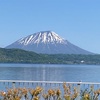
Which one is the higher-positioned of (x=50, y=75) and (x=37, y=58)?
(x=37, y=58)

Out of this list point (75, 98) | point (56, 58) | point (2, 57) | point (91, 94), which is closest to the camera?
point (75, 98)

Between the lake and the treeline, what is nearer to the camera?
the lake

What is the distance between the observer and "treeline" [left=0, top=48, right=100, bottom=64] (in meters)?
162

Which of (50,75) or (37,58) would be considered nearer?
(50,75)

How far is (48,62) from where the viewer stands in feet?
558

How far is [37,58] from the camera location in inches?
6698

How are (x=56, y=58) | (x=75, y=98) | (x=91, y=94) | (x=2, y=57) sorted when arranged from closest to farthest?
(x=75, y=98) < (x=91, y=94) < (x=2, y=57) < (x=56, y=58)

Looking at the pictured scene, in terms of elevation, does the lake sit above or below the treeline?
below

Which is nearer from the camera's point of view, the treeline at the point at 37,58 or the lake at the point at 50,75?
the lake at the point at 50,75

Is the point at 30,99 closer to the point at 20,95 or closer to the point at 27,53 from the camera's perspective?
the point at 20,95

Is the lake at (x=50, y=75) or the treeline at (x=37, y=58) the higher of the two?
the treeline at (x=37, y=58)

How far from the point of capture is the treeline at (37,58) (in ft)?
532

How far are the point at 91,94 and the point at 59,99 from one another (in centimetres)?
96

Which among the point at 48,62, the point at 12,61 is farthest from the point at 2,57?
the point at 48,62
